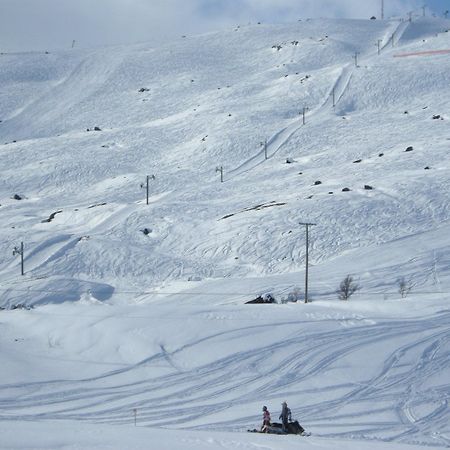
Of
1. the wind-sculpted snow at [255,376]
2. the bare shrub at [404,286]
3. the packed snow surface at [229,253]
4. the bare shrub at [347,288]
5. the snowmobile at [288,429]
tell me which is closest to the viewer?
the snowmobile at [288,429]

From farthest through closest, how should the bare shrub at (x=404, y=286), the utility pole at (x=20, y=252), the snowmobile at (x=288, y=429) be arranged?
the utility pole at (x=20, y=252) → the bare shrub at (x=404, y=286) → the snowmobile at (x=288, y=429)

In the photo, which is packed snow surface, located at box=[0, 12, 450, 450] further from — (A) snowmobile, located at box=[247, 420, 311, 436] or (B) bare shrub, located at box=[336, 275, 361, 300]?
(A) snowmobile, located at box=[247, 420, 311, 436]

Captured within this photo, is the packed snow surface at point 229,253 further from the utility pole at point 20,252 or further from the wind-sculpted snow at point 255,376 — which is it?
the utility pole at point 20,252

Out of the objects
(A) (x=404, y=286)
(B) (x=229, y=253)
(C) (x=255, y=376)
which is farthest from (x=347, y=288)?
(C) (x=255, y=376)

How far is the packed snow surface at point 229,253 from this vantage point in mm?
23719

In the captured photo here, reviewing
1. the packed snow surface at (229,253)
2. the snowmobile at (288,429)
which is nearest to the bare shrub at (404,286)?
the packed snow surface at (229,253)

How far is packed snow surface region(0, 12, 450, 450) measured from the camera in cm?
2372

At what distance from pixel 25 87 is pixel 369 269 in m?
105

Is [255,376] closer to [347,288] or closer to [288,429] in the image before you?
[288,429]

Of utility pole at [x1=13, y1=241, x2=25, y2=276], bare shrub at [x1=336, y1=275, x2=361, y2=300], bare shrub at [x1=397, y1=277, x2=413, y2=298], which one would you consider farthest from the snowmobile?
utility pole at [x1=13, y1=241, x2=25, y2=276]

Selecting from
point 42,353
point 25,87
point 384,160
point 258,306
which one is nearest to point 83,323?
point 42,353

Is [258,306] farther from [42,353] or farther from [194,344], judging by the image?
[42,353]

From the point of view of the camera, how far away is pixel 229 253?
5262 cm

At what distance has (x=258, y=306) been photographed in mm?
33219
